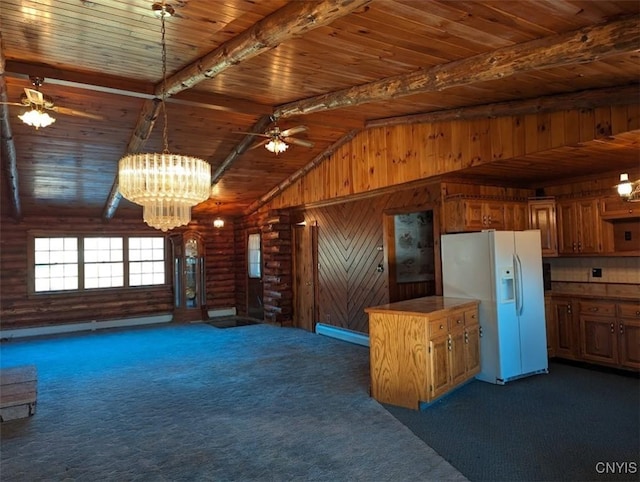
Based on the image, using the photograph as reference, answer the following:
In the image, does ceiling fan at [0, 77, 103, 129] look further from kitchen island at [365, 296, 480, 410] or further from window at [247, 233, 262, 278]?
window at [247, 233, 262, 278]

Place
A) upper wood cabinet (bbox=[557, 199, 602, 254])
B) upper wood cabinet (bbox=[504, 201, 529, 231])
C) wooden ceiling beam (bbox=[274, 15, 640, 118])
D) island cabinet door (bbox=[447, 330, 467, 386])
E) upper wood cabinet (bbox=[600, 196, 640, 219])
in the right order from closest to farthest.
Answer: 1. wooden ceiling beam (bbox=[274, 15, 640, 118])
2. island cabinet door (bbox=[447, 330, 467, 386])
3. upper wood cabinet (bbox=[600, 196, 640, 219])
4. upper wood cabinet (bbox=[557, 199, 602, 254])
5. upper wood cabinet (bbox=[504, 201, 529, 231])

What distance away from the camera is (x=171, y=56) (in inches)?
156

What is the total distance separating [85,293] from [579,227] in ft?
30.6

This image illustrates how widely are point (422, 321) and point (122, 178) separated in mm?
2866

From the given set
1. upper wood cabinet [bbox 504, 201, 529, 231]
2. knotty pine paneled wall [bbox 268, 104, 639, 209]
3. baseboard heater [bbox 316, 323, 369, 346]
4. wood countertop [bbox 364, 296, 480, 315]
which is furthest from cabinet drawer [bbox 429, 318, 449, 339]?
baseboard heater [bbox 316, 323, 369, 346]

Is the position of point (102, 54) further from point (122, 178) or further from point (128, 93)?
point (122, 178)

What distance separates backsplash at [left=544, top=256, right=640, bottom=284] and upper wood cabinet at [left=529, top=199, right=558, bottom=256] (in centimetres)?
41

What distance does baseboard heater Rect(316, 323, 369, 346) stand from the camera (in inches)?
274

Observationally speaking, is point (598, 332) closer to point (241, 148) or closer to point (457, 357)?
point (457, 357)

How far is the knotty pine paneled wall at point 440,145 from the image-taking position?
3930 mm

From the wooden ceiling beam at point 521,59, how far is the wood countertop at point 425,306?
6.92 ft

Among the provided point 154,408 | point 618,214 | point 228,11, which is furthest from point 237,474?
point 618,214

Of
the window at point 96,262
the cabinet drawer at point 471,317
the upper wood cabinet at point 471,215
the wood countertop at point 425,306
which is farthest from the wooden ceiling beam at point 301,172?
the cabinet drawer at point 471,317

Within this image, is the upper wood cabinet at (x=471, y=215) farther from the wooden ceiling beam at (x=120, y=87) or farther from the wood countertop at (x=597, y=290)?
the wooden ceiling beam at (x=120, y=87)
